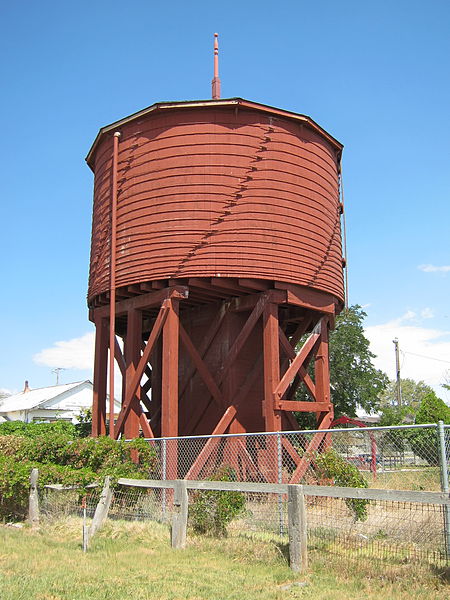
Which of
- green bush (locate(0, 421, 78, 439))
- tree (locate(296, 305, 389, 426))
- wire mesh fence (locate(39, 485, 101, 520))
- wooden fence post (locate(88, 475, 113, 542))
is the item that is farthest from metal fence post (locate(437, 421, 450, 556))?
green bush (locate(0, 421, 78, 439))

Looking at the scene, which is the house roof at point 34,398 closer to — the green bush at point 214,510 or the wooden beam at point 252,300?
the wooden beam at point 252,300

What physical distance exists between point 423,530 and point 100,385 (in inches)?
388

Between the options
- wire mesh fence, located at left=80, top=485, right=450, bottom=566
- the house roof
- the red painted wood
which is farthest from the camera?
the house roof

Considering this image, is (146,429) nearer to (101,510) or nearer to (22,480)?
(22,480)

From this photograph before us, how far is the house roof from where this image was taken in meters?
46.0

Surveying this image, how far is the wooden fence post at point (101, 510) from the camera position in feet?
27.8

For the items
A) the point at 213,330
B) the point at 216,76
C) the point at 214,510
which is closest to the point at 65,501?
the point at 214,510

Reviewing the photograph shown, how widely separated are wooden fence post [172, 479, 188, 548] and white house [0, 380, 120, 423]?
37236 millimetres

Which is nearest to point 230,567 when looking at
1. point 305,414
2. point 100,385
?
point 100,385

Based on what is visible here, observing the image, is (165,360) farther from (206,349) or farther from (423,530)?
(423,530)

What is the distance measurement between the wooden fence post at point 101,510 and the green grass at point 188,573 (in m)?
0.16

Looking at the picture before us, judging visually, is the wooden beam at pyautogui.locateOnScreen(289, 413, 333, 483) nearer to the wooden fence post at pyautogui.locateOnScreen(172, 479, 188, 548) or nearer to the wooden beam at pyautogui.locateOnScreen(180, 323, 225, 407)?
the wooden fence post at pyautogui.locateOnScreen(172, 479, 188, 548)

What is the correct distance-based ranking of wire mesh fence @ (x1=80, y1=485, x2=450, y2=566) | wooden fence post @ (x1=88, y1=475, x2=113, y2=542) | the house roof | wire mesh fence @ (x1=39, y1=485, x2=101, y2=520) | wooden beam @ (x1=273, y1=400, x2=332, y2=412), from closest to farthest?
1. wire mesh fence @ (x1=80, y1=485, x2=450, y2=566)
2. wooden fence post @ (x1=88, y1=475, x2=113, y2=542)
3. wire mesh fence @ (x1=39, y1=485, x2=101, y2=520)
4. wooden beam @ (x1=273, y1=400, x2=332, y2=412)
5. the house roof

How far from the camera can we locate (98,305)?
14.9 m
